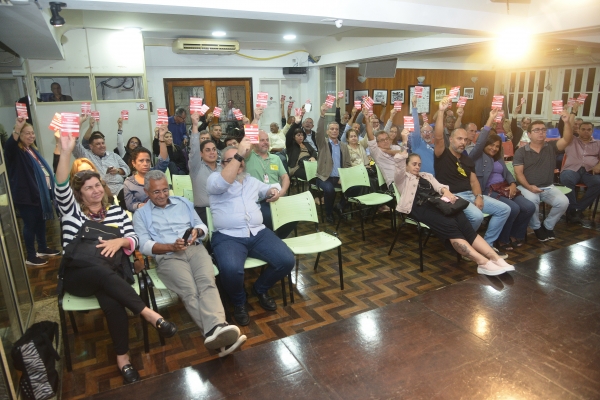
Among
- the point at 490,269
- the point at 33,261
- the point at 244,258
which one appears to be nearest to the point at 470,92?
the point at 490,269

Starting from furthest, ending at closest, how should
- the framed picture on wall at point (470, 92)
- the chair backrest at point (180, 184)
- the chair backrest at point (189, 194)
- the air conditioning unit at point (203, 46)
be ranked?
the framed picture on wall at point (470, 92)
the air conditioning unit at point (203, 46)
the chair backrest at point (180, 184)
the chair backrest at point (189, 194)

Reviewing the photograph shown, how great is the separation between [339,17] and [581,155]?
12.9 ft

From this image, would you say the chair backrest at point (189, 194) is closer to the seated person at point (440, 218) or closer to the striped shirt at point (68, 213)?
the striped shirt at point (68, 213)

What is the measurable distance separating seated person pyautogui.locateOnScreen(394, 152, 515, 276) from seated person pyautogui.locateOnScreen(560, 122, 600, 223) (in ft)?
8.07

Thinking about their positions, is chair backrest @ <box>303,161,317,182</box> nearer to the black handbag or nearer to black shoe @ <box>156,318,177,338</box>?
the black handbag

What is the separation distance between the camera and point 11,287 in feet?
8.54

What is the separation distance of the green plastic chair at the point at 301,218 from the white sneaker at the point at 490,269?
49.2 inches

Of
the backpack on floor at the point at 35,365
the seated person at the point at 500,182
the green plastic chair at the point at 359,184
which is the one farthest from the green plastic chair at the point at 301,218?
the seated person at the point at 500,182

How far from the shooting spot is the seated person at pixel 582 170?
5258 mm

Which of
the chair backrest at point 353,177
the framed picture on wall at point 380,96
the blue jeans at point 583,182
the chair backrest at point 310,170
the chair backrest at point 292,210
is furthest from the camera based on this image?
the framed picture on wall at point 380,96

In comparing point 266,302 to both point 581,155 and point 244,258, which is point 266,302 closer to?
point 244,258

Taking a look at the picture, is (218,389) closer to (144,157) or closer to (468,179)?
(144,157)

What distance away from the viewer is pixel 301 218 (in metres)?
3.71

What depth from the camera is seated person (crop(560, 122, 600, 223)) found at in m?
5.26
